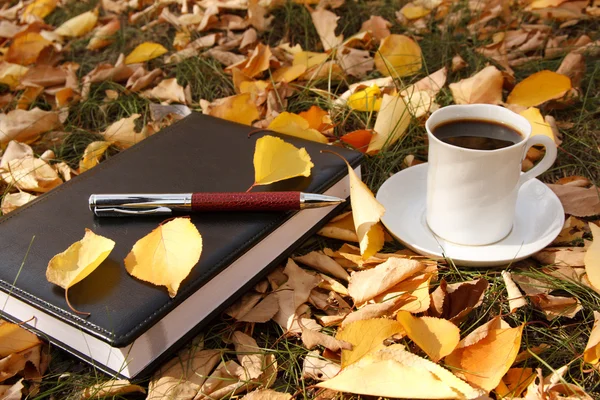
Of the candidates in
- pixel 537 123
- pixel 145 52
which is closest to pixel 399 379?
pixel 537 123

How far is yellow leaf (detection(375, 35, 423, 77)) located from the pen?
697mm

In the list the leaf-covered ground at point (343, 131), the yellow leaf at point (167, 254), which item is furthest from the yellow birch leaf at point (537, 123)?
the yellow leaf at point (167, 254)

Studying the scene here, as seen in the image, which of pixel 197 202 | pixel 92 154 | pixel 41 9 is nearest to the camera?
pixel 197 202

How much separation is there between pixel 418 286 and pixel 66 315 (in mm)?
524

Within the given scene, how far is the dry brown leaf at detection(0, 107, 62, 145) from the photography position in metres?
1.50

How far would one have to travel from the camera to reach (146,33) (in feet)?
6.39

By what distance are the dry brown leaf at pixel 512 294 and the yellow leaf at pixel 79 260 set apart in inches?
23.9

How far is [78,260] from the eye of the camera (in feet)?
2.89

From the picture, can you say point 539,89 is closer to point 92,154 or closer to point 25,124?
point 92,154

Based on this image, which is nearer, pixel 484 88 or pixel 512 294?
pixel 512 294

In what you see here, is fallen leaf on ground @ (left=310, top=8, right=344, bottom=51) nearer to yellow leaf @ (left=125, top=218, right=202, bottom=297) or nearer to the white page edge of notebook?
the white page edge of notebook

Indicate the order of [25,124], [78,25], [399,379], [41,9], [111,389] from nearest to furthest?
[399,379] < [111,389] < [25,124] < [78,25] < [41,9]

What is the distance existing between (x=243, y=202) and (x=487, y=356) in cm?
43

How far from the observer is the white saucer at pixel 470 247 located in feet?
3.35
